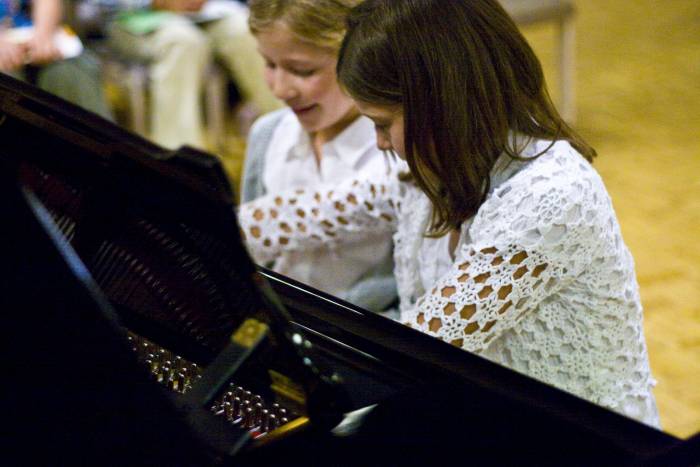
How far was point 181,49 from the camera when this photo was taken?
373 cm

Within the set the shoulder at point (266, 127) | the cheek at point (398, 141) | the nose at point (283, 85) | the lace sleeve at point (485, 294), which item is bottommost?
the shoulder at point (266, 127)

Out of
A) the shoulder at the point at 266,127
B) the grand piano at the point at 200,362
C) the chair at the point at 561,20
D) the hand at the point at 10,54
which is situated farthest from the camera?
the chair at the point at 561,20

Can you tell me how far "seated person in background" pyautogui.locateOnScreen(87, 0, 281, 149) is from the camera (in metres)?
3.74

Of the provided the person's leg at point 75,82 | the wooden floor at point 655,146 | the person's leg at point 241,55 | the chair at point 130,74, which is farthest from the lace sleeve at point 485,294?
the chair at point 130,74

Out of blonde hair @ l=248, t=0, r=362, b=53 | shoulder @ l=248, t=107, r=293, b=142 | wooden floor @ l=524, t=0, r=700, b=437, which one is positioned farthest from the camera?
wooden floor @ l=524, t=0, r=700, b=437

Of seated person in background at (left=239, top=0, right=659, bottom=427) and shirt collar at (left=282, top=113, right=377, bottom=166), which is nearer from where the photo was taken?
seated person in background at (left=239, top=0, right=659, bottom=427)

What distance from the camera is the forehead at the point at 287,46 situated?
5.64ft

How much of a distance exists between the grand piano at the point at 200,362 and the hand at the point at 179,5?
2.50 meters

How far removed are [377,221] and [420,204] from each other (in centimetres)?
16

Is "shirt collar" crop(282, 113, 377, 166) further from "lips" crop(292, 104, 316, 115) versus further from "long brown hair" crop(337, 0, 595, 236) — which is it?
"long brown hair" crop(337, 0, 595, 236)

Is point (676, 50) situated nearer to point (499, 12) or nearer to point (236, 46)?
point (236, 46)

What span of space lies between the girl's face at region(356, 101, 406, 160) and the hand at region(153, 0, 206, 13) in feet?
8.58

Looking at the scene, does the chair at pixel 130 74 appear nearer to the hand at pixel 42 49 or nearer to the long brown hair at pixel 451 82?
the hand at pixel 42 49

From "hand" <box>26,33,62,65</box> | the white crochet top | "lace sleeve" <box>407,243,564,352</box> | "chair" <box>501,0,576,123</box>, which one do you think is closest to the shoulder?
the white crochet top
